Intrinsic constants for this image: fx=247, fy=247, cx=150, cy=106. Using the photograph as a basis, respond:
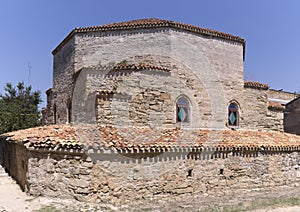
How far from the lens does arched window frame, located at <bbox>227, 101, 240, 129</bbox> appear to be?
13273mm

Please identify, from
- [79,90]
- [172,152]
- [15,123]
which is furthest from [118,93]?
[15,123]

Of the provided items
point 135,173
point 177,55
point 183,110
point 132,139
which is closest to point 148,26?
point 177,55

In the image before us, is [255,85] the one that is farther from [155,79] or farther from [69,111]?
[69,111]

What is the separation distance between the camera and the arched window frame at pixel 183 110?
38.5 feet

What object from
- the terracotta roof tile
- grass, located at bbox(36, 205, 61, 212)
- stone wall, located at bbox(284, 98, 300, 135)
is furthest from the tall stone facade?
stone wall, located at bbox(284, 98, 300, 135)

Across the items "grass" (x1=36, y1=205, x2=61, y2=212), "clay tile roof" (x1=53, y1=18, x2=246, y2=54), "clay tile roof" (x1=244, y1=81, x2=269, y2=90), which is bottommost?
"grass" (x1=36, y1=205, x2=61, y2=212)

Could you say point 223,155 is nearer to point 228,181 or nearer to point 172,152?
point 228,181

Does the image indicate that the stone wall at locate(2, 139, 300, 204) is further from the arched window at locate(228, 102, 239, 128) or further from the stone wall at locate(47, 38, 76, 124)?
the stone wall at locate(47, 38, 76, 124)

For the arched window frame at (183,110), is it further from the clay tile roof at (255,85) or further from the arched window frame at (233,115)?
the clay tile roof at (255,85)

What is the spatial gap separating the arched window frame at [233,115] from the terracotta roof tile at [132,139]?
2150 mm

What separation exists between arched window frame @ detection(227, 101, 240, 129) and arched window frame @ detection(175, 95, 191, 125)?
8.62ft

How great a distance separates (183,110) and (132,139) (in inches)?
171

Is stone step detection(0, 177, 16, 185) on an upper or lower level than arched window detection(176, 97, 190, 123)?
lower

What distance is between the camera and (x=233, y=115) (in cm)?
1345
